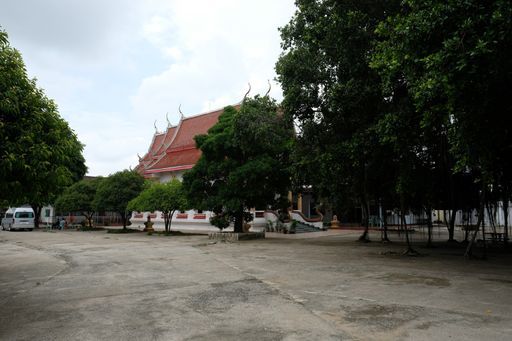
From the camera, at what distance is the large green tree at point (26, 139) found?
5684 mm

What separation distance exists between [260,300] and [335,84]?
7.52 meters

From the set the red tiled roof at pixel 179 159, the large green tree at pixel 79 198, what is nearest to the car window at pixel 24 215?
the large green tree at pixel 79 198

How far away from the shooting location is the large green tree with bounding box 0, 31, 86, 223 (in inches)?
224

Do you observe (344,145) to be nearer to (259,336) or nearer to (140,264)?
(140,264)

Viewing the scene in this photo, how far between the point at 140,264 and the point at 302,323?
7.74 m

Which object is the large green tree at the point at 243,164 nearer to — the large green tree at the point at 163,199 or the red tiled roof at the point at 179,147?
the large green tree at the point at 163,199

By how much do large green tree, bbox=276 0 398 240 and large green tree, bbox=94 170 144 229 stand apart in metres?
17.8

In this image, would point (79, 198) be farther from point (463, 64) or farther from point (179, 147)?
point (463, 64)

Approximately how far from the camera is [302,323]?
5422mm

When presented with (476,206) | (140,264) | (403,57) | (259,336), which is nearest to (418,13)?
(403,57)

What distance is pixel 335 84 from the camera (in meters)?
12.1

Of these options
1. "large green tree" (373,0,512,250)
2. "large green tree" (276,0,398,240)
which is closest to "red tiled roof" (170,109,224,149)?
"large green tree" (276,0,398,240)

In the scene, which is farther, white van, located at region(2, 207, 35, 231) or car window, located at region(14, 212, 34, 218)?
car window, located at region(14, 212, 34, 218)

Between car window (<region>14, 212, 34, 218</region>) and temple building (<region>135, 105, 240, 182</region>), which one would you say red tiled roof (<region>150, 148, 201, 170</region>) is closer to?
temple building (<region>135, 105, 240, 182</region>)
